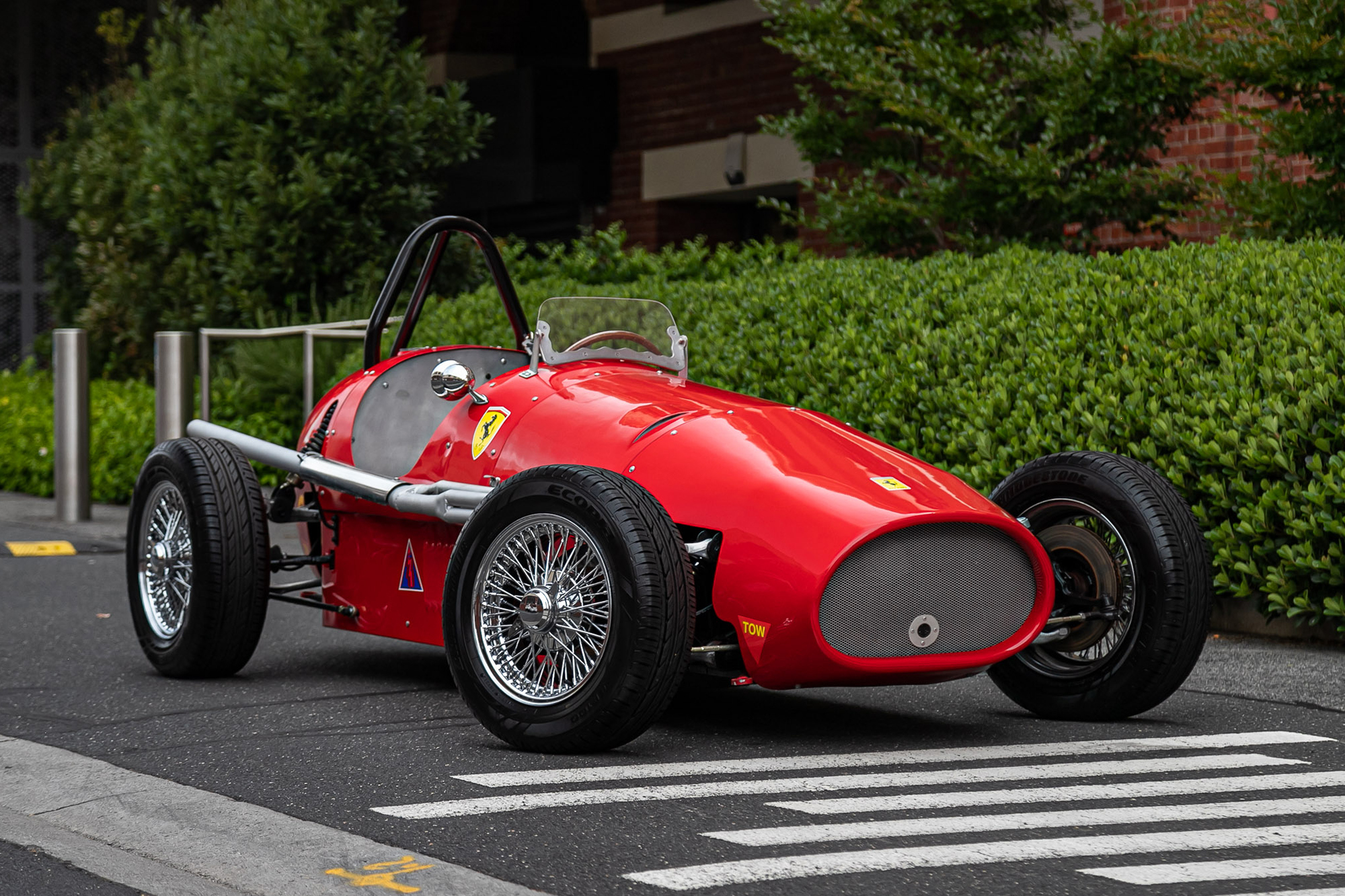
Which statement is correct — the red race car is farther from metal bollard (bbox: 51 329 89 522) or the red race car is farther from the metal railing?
metal bollard (bbox: 51 329 89 522)

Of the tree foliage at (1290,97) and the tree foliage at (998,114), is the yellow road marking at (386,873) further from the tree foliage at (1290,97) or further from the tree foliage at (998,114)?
the tree foliage at (998,114)

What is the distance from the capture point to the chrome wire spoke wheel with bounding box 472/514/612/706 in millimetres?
5000

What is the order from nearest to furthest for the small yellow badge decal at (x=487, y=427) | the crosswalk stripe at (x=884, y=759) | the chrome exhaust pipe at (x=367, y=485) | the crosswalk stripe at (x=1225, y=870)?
the crosswalk stripe at (x=1225, y=870)
the crosswalk stripe at (x=884, y=759)
the chrome exhaust pipe at (x=367, y=485)
the small yellow badge decal at (x=487, y=427)

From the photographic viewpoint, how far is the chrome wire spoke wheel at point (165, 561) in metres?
6.63

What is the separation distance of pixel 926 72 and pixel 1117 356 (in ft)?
11.1

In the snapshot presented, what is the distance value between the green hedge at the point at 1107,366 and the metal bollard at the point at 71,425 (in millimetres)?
5662

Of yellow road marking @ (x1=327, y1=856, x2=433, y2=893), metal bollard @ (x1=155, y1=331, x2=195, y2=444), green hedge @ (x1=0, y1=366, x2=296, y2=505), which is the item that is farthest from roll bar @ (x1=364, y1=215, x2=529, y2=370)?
green hedge @ (x1=0, y1=366, x2=296, y2=505)

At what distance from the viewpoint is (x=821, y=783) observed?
470 cm

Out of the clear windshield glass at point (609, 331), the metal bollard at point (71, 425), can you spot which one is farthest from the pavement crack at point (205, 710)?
the metal bollard at point (71, 425)

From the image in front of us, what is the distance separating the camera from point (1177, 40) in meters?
9.93

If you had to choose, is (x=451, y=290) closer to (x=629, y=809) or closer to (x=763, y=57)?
(x=763, y=57)

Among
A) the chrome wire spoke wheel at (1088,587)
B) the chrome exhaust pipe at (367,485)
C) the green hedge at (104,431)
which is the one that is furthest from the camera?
the green hedge at (104,431)

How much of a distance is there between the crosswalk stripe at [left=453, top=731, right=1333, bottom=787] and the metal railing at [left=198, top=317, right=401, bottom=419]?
7969 mm

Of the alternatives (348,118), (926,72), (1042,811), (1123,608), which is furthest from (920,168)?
(1042,811)
